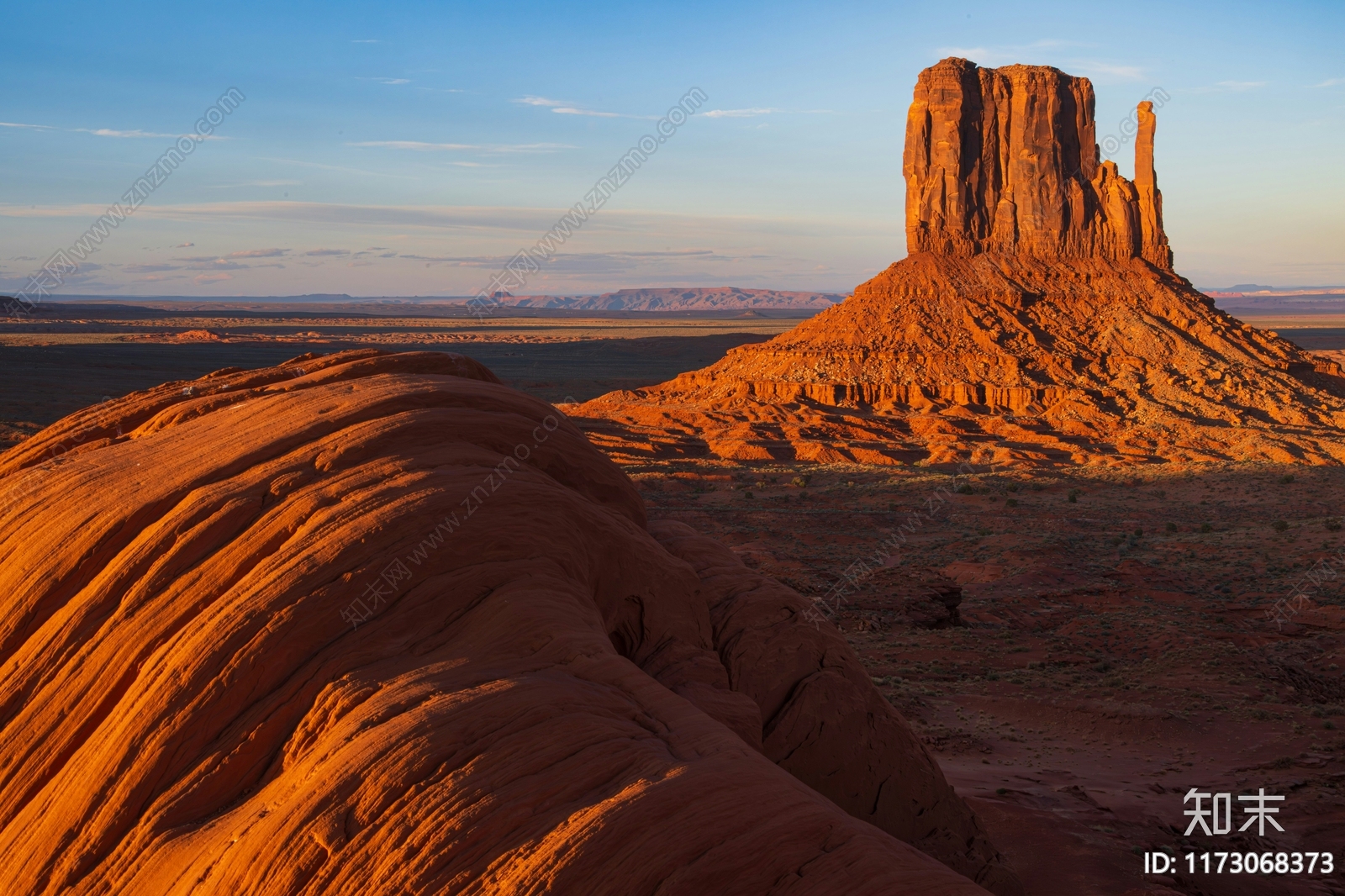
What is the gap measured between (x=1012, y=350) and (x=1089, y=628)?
143 ft

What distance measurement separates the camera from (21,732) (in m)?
5.52

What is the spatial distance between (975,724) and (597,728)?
10.7 m

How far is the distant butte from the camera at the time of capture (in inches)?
1943

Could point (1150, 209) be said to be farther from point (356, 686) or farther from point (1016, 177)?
point (356, 686)

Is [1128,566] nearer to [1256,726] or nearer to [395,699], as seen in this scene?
[1256,726]

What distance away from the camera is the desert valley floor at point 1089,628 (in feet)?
36.2

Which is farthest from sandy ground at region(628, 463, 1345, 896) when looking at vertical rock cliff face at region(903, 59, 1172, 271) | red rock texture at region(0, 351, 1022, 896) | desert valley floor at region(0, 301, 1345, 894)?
vertical rock cliff face at region(903, 59, 1172, 271)

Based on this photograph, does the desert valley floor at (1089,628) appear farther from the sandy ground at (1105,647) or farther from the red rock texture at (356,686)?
the red rock texture at (356,686)

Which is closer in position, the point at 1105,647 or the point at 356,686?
the point at 356,686

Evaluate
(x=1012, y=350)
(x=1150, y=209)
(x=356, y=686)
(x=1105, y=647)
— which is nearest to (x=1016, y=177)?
(x=1150, y=209)

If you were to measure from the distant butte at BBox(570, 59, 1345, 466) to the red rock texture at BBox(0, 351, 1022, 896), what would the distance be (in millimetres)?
36761

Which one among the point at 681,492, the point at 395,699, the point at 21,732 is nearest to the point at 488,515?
the point at 395,699

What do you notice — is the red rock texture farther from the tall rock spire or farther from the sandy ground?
the tall rock spire

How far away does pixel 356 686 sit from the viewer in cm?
553
